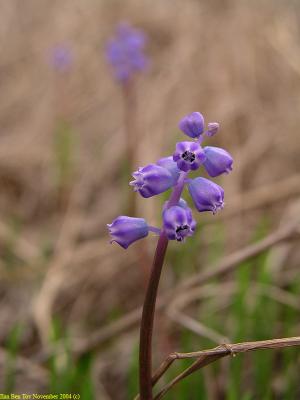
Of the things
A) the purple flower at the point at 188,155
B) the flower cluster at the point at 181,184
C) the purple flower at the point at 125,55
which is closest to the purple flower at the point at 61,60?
the purple flower at the point at 125,55

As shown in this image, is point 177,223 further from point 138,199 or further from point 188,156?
point 138,199

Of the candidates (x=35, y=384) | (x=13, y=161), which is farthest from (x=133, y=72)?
(x=35, y=384)

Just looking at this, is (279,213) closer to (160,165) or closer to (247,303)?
(247,303)

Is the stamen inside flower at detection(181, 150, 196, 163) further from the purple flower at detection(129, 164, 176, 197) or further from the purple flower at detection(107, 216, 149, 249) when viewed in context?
the purple flower at detection(107, 216, 149, 249)

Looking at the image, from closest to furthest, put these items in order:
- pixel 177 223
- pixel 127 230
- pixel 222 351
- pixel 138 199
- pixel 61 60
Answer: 1. pixel 177 223
2. pixel 127 230
3. pixel 222 351
4. pixel 138 199
5. pixel 61 60

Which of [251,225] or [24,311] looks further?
[251,225]

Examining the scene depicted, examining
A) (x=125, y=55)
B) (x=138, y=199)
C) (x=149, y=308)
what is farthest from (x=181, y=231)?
(x=138, y=199)
